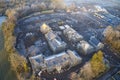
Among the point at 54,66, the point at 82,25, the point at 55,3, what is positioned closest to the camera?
the point at 54,66

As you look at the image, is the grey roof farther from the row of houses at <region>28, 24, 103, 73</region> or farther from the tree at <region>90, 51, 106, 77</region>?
the tree at <region>90, 51, 106, 77</region>

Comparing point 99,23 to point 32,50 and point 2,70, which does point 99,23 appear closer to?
point 32,50

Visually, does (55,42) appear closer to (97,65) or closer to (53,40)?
(53,40)

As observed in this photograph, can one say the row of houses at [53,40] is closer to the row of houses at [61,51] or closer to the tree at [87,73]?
the row of houses at [61,51]

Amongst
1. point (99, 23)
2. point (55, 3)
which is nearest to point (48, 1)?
point (55, 3)

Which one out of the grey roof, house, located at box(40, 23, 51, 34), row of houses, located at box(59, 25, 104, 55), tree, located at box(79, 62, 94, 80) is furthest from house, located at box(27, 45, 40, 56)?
the grey roof
